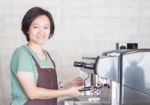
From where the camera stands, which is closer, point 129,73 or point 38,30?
point 129,73

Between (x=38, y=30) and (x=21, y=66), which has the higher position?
(x=38, y=30)

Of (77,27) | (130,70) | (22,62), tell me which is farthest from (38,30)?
(77,27)

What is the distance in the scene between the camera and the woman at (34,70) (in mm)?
1341

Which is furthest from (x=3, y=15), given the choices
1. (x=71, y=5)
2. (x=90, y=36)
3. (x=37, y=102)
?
(x=37, y=102)

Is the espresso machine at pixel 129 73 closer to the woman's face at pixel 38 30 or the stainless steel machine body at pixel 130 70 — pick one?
the stainless steel machine body at pixel 130 70

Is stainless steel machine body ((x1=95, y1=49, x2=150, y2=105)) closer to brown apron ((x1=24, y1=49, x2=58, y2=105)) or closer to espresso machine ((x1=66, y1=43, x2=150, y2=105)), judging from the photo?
espresso machine ((x1=66, y1=43, x2=150, y2=105))

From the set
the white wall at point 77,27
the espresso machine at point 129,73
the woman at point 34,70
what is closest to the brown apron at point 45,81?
the woman at point 34,70

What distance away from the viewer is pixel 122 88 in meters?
1.17

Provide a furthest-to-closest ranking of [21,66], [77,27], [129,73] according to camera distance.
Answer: [77,27]
[21,66]
[129,73]

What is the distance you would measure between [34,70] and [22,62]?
70 millimetres

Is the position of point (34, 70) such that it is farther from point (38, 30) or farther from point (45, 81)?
point (38, 30)

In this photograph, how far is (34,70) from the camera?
1394mm

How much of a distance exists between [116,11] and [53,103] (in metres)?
1.03

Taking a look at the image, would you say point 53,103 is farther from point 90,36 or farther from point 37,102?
point 90,36
